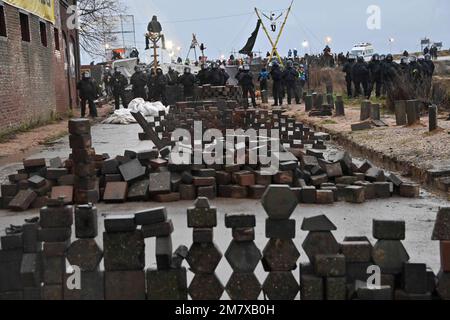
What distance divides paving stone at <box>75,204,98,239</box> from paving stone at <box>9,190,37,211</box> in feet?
17.5

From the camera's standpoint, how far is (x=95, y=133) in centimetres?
1986

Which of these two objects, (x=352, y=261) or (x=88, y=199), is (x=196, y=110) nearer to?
(x=88, y=199)

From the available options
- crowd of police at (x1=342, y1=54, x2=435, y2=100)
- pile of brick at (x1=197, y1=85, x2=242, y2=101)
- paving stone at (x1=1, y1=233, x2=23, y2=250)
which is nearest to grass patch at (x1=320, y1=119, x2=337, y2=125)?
crowd of police at (x1=342, y1=54, x2=435, y2=100)

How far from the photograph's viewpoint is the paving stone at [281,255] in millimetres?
3873

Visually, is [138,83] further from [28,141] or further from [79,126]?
[79,126]

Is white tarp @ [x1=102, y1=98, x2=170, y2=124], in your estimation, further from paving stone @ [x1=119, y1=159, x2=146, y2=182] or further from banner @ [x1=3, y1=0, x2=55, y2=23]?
paving stone @ [x1=119, y1=159, x2=146, y2=182]

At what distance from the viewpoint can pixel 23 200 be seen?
8898 mm

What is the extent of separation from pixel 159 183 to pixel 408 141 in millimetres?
6743

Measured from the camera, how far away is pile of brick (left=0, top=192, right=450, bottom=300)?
3.81 meters

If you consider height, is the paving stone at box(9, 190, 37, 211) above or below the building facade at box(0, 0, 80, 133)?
below

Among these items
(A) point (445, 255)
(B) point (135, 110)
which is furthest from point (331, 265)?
(B) point (135, 110)

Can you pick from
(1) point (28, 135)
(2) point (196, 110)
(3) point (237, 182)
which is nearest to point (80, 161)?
(3) point (237, 182)
